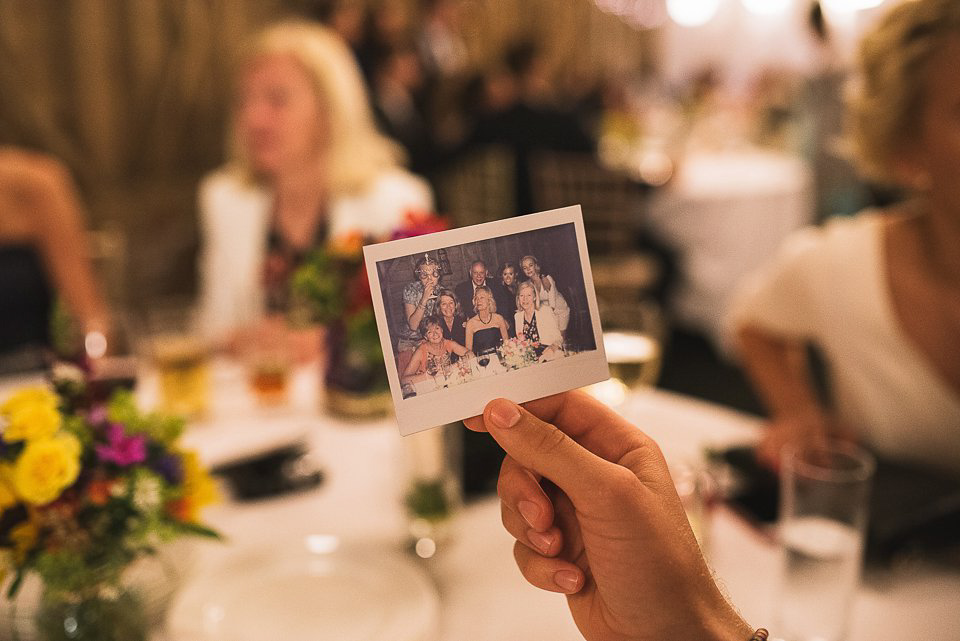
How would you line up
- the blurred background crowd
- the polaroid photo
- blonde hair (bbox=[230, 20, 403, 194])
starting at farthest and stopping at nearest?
the blurred background crowd, blonde hair (bbox=[230, 20, 403, 194]), the polaroid photo

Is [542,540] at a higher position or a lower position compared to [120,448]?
lower

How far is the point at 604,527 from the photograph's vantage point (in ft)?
2.12

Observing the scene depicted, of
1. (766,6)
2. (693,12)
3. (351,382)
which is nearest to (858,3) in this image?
(351,382)

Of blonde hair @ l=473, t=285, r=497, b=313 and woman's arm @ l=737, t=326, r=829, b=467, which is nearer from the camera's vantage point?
blonde hair @ l=473, t=285, r=497, b=313

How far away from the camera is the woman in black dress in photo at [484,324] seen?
0.59 m

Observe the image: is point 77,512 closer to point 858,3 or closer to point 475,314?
point 475,314

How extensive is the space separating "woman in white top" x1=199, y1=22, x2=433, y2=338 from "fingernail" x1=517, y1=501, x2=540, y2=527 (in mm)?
1766

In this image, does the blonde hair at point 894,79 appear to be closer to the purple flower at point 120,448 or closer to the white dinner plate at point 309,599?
the white dinner plate at point 309,599

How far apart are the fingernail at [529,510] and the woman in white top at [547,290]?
0.19 meters

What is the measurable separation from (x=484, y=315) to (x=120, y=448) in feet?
1.52

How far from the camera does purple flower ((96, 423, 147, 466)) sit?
30.1 inches

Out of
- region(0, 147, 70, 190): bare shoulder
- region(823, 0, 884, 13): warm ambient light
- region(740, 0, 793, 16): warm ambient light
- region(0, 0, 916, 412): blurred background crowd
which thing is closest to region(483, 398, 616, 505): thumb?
region(823, 0, 884, 13): warm ambient light

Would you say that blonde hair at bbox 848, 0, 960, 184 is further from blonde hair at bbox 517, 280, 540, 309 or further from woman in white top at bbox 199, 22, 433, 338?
woman in white top at bbox 199, 22, 433, 338

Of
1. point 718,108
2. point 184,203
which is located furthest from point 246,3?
point 718,108
